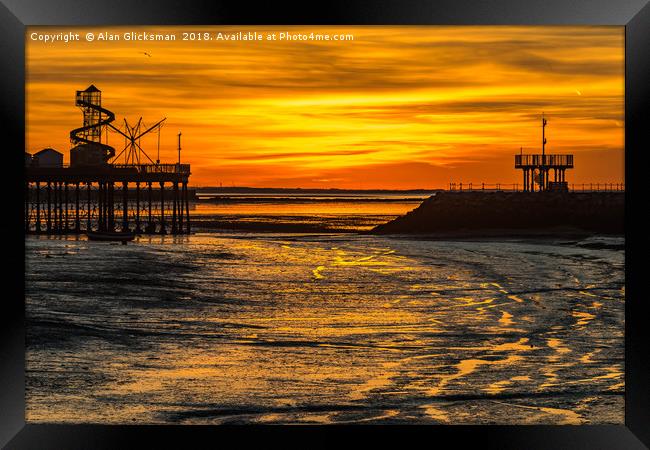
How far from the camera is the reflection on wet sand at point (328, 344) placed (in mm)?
13344

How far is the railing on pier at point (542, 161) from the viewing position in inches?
2889

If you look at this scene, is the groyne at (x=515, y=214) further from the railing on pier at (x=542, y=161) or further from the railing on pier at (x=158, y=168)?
the railing on pier at (x=158, y=168)

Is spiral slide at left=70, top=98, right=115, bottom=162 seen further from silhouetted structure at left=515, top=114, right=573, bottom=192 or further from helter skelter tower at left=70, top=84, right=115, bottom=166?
silhouetted structure at left=515, top=114, right=573, bottom=192


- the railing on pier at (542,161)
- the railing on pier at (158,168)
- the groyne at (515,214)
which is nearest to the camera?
the groyne at (515,214)

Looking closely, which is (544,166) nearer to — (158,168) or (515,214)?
(515,214)

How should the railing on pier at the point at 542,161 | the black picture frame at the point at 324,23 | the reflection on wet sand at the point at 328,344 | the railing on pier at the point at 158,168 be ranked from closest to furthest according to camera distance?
1. the black picture frame at the point at 324,23
2. the reflection on wet sand at the point at 328,344
3. the railing on pier at the point at 158,168
4. the railing on pier at the point at 542,161

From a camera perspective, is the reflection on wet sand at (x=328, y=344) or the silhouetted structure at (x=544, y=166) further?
the silhouetted structure at (x=544, y=166)

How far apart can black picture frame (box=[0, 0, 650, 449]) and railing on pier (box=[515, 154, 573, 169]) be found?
67429 mm

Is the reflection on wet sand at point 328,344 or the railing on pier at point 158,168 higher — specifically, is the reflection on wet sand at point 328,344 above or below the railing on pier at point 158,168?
below

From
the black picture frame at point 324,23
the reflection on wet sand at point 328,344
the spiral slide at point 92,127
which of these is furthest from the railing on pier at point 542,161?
the black picture frame at point 324,23

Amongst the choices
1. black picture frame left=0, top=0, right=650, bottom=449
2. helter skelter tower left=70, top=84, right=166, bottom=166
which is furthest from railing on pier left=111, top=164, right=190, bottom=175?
black picture frame left=0, top=0, right=650, bottom=449

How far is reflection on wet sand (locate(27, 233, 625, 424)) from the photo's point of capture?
43.8ft

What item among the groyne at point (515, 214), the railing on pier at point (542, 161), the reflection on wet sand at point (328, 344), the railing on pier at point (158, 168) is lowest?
the reflection on wet sand at point (328, 344)

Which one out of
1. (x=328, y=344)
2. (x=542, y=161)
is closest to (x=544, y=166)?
(x=542, y=161)
